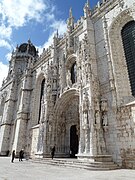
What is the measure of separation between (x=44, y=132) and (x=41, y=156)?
1.92m

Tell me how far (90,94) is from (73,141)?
215 inches

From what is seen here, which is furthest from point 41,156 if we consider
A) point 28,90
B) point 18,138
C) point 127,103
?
point 28,90

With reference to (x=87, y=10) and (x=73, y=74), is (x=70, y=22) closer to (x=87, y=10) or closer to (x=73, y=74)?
(x=87, y=10)

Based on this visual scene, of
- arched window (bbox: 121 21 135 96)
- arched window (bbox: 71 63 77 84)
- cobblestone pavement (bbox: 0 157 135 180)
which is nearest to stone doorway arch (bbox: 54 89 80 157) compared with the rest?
arched window (bbox: 71 63 77 84)

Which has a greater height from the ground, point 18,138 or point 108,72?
point 108,72

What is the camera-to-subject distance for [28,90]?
71.5 ft

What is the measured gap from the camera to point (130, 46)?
1152cm

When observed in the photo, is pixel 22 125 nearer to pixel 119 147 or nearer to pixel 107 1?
pixel 119 147

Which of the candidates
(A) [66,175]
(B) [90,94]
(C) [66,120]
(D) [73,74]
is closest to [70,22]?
(D) [73,74]

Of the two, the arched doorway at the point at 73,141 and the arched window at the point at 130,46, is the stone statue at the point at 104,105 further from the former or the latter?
the arched doorway at the point at 73,141

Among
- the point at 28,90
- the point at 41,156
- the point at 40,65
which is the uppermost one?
the point at 40,65

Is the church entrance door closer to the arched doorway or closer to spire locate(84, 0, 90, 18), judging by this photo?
the arched doorway

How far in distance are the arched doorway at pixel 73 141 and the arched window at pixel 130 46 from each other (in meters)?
6.09

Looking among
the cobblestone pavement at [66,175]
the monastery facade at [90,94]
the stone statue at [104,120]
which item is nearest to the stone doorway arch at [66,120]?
the monastery facade at [90,94]
